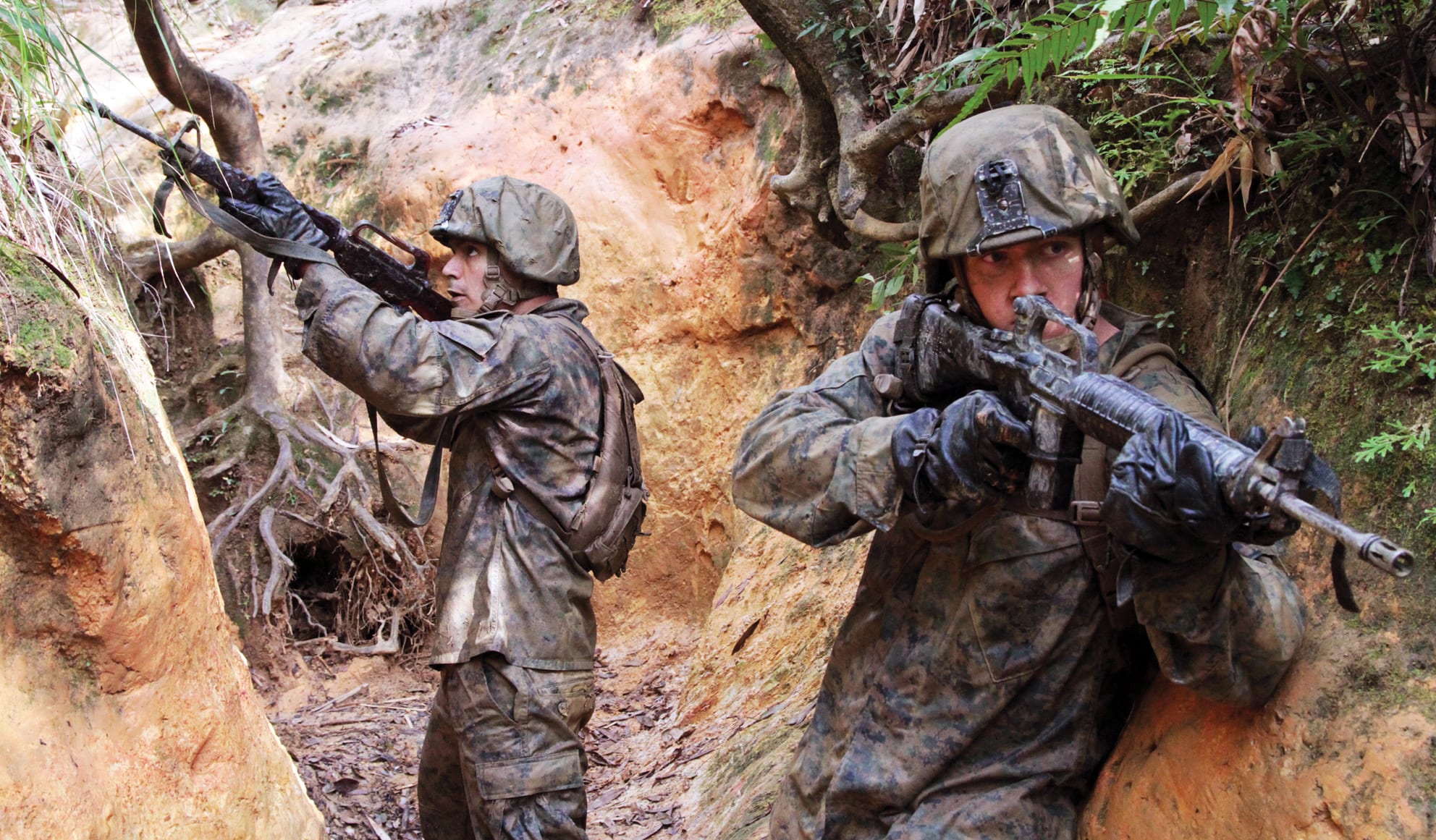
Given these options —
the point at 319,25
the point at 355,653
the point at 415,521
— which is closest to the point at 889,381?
the point at 415,521

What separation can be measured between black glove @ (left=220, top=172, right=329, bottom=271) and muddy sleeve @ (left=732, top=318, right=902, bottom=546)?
6.01 feet

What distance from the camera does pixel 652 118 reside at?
675 cm

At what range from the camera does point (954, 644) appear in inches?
101

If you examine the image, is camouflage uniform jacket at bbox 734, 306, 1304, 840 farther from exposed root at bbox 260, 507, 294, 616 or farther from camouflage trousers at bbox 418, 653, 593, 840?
exposed root at bbox 260, 507, 294, 616

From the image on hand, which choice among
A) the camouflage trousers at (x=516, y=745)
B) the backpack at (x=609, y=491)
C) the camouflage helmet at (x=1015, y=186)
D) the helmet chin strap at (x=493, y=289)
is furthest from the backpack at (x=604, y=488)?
the camouflage helmet at (x=1015, y=186)

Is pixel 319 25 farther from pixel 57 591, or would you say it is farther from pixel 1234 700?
pixel 1234 700

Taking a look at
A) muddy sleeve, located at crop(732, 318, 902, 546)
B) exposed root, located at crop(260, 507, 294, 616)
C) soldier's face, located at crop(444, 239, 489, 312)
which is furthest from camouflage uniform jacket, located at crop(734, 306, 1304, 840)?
exposed root, located at crop(260, 507, 294, 616)

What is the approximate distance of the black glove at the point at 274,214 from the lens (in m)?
3.75

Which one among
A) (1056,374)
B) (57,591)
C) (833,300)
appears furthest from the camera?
(833,300)

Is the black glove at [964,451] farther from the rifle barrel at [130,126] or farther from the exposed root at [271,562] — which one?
the exposed root at [271,562]

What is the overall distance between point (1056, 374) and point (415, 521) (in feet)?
8.27

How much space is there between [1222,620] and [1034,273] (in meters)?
0.78

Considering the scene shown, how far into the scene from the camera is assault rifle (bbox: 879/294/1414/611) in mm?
1710

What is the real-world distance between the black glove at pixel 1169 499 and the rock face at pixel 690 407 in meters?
0.56
